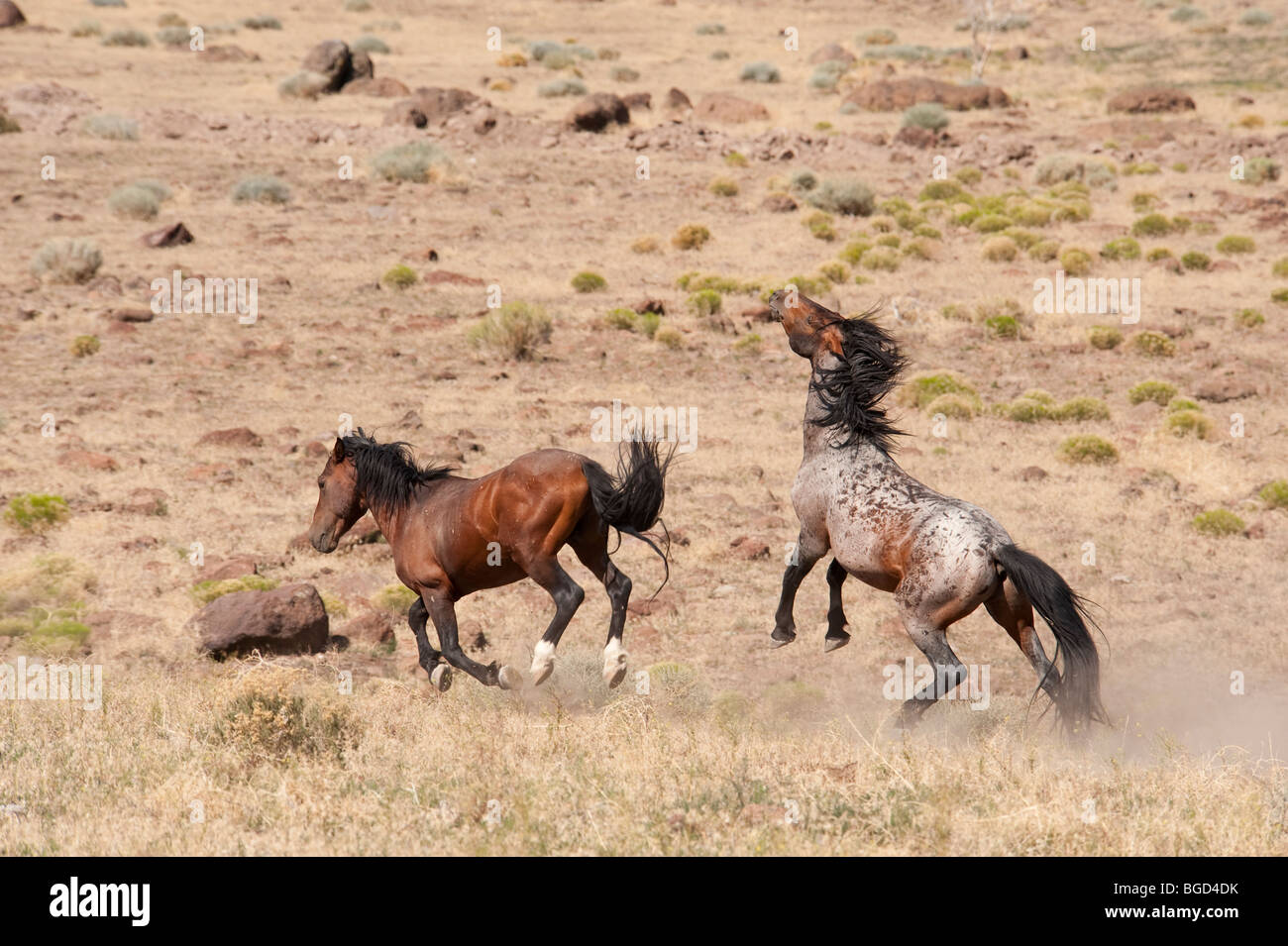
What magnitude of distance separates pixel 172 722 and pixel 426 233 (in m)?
23.6

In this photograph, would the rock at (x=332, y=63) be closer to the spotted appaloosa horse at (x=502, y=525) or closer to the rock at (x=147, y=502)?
the rock at (x=147, y=502)

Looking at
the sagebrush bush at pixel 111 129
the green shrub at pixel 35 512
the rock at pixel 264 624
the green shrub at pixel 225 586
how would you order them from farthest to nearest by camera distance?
1. the sagebrush bush at pixel 111 129
2. the green shrub at pixel 35 512
3. the green shrub at pixel 225 586
4. the rock at pixel 264 624

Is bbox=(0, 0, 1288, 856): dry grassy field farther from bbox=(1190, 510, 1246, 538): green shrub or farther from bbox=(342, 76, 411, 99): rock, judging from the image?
bbox=(342, 76, 411, 99): rock

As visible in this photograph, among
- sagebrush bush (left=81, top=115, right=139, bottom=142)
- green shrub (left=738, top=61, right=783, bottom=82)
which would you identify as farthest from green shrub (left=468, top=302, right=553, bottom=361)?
green shrub (left=738, top=61, right=783, bottom=82)

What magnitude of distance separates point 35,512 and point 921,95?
40.1m

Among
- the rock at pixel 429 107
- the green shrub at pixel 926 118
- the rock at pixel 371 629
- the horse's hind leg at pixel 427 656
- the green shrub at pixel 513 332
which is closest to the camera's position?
the horse's hind leg at pixel 427 656

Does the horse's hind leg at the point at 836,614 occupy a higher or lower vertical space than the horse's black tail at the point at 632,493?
lower

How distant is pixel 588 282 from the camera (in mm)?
26672

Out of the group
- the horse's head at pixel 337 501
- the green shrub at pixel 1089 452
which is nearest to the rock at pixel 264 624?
the horse's head at pixel 337 501

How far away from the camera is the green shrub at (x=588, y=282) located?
26.6 meters

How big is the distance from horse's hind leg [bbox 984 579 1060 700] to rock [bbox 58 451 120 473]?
42.6 ft

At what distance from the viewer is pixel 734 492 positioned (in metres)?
16.7

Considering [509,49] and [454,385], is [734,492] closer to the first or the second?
[454,385]

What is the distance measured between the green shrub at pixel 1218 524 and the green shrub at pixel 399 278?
16804mm
